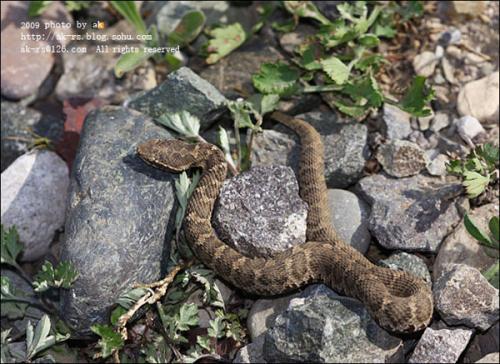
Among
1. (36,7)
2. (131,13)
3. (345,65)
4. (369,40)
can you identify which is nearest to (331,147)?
(345,65)

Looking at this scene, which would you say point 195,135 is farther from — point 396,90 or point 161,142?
point 396,90

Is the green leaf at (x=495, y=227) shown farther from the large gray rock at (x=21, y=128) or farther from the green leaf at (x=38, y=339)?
the large gray rock at (x=21, y=128)

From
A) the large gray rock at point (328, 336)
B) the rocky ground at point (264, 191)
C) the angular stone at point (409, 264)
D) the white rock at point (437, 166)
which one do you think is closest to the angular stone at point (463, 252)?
the rocky ground at point (264, 191)

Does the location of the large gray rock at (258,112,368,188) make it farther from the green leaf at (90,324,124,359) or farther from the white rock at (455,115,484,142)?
the green leaf at (90,324,124,359)

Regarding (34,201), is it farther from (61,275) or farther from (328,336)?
(328,336)

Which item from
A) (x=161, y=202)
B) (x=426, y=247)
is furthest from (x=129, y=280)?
(x=426, y=247)
